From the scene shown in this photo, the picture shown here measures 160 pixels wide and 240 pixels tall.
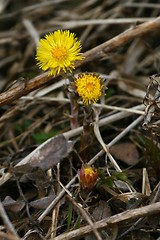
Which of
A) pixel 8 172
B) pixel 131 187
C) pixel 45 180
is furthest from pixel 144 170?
pixel 8 172

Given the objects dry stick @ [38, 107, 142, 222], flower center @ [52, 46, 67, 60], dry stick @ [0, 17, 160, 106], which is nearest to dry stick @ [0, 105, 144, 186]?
dry stick @ [38, 107, 142, 222]

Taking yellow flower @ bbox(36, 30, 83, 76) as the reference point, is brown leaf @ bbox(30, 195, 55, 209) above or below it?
below

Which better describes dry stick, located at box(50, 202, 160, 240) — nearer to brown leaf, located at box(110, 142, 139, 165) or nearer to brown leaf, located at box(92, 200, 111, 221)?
brown leaf, located at box(92, 200, 111, 221)

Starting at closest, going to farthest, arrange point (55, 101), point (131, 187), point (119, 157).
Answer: point (131, 187) < point (119, 157) < point (55, 101)

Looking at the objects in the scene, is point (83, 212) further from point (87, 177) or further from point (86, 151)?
point (86, 151)

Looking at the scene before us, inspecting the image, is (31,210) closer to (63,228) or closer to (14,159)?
(63,228)

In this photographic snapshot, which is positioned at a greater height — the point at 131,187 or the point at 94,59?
the point at 94,59

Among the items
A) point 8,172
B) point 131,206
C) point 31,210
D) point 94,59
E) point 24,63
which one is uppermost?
point 24,63

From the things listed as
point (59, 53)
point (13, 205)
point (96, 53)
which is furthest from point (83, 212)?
point (96, 53)
